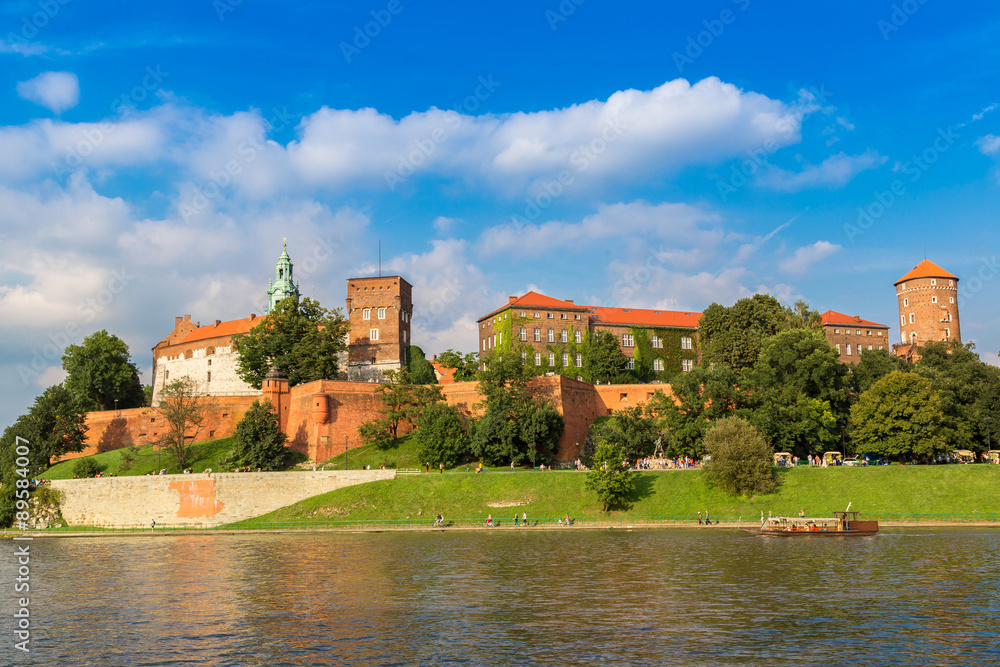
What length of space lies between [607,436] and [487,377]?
31.4 feet

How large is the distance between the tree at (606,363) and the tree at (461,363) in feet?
33.8

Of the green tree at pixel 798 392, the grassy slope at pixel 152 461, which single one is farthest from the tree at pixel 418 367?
the green tree at pixel 798 392

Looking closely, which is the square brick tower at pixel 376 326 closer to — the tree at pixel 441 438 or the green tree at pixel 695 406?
the tree at pixel 441 438

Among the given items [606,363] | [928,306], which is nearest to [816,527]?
[606,363]

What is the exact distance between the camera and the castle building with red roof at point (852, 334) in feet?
299

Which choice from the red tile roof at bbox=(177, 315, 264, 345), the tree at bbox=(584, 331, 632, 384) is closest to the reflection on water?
the tree at bbox=(584, 331, 632, 384)

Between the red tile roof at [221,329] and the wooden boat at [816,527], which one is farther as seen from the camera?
the red tile roof at [221,329]

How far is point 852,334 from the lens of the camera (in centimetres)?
9250

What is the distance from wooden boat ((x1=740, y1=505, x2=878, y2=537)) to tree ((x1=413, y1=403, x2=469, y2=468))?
808 inches

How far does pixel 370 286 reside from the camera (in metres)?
76.8

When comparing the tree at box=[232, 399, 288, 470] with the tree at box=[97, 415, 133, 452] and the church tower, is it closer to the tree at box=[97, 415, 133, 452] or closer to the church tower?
the tree at box=[97, 415, 133, 452]

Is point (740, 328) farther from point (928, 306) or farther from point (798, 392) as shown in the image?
point (928, 306)

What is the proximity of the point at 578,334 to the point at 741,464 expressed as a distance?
111 ft

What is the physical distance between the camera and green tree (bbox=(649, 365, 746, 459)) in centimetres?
5088
